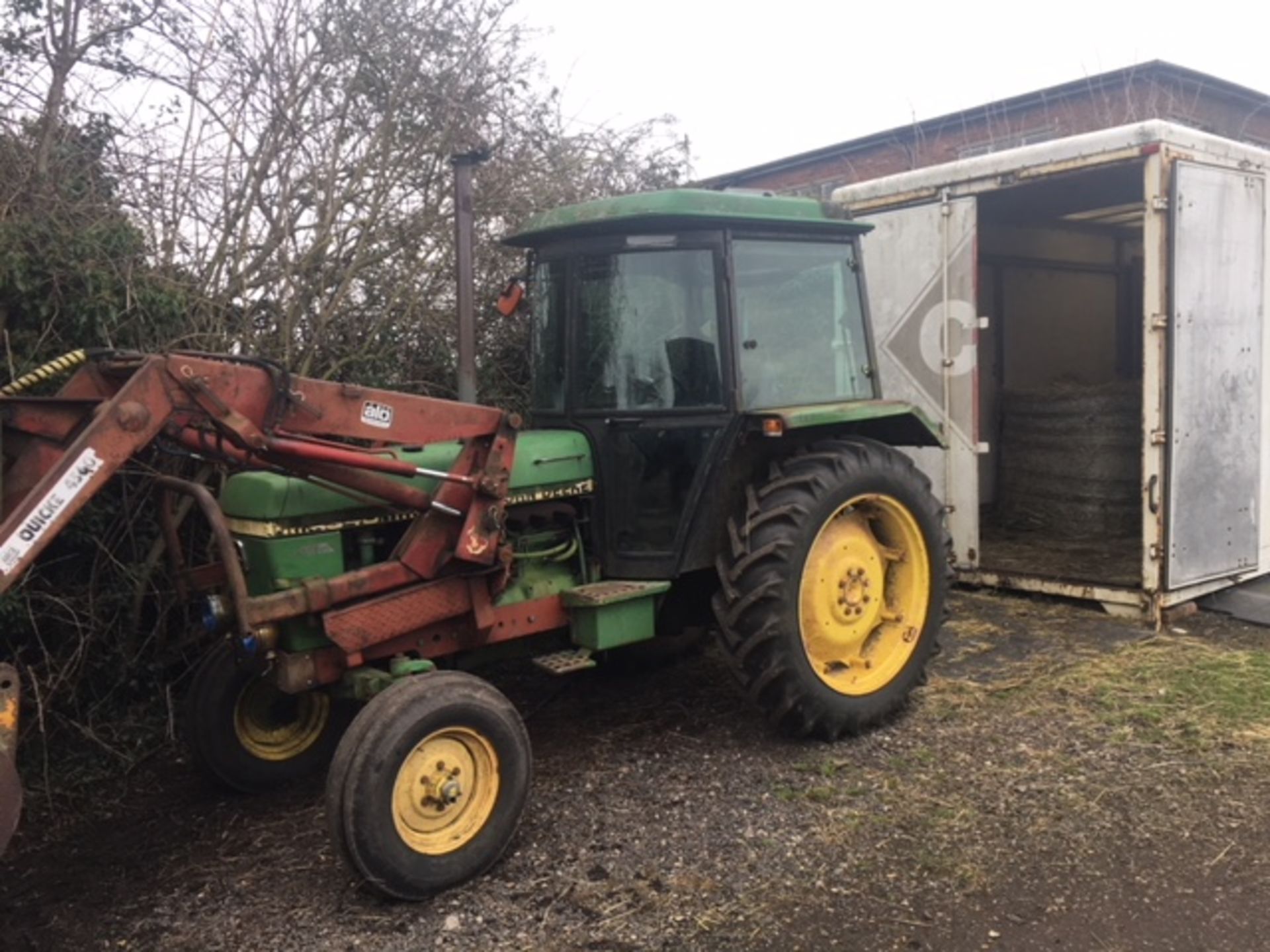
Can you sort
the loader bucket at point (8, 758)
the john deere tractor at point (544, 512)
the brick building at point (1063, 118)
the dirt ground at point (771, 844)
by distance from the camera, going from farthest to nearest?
the brick building at point (1063, 118)
the john deere tractor at point (544, 512)
the dirt ground at point (771, 844)
the loader bucket at point (8, 758)

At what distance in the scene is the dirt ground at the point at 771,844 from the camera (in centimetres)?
303

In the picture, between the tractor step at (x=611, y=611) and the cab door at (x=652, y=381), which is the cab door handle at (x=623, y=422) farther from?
the tractor step at (x=611, y=611)

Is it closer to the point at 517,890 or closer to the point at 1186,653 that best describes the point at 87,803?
the point at 517,890

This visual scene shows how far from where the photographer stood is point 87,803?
4039 mm

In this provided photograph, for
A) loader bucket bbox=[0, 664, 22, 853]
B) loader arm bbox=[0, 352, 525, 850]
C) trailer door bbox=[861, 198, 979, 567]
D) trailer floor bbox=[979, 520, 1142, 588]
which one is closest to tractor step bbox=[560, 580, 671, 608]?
loader arm bbox=[0, 352, 525, 850]

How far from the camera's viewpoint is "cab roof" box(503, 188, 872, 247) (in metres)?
4.02

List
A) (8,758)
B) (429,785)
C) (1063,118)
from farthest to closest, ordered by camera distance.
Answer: (1063,118) → (429,785) → (8,758)

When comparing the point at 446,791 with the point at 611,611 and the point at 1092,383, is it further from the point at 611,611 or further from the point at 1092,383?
the point at 1092,383

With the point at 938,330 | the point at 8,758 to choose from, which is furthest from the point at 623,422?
the point at 938,330

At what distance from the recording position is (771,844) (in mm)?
3484

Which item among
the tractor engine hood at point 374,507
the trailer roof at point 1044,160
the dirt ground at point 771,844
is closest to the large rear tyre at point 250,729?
the dirt ground at point 771,844

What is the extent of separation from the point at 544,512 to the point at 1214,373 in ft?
13.4

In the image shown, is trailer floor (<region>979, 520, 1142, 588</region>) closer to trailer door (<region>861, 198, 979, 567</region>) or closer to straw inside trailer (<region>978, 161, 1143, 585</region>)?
straw inside trailer (<region>978, 161, 1143, 585</region>)

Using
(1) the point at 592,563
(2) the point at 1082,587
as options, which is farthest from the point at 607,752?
(2) the point at 1082,587
